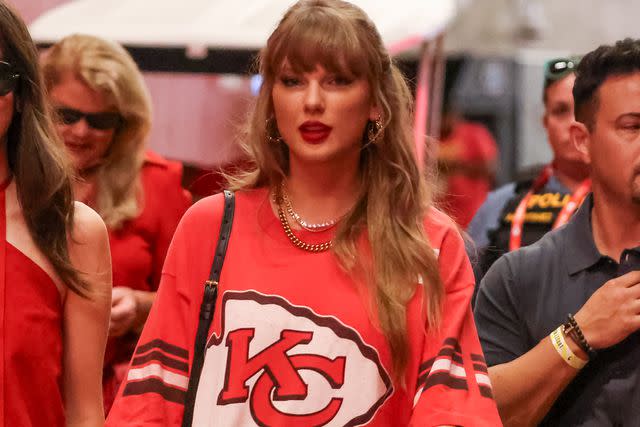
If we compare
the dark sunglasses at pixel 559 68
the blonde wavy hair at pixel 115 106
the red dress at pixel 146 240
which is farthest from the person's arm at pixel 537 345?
the dark sunglasses at pixel 559 68

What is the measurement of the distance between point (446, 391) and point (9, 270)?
113cm

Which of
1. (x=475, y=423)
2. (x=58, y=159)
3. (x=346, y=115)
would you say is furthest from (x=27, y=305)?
(x=475, y=423)

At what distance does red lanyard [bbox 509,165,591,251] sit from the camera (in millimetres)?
5137

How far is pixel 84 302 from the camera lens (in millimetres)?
3352

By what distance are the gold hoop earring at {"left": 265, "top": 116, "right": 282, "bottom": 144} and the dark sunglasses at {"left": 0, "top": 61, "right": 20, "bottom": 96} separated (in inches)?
26.4

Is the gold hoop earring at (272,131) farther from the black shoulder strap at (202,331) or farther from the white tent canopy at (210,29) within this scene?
the white tent canopy at (210,29)

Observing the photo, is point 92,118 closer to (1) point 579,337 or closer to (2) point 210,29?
(1) point 579,337

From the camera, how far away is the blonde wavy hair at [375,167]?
3256 millimetres

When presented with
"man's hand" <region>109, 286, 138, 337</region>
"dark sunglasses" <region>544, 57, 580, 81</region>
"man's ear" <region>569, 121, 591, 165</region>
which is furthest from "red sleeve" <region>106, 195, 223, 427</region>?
"dark sunglasses" <region>544, 57, 580, 81</region>

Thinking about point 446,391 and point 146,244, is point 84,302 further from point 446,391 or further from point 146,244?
point 146,244

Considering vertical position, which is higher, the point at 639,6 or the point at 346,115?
the point at 346,115

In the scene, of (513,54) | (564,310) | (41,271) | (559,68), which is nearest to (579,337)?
(564,310)

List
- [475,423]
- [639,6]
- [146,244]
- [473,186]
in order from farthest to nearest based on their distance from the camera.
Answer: [639,6] → [473,186] → [146,244] → [475,423]

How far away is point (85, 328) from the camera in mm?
3363
